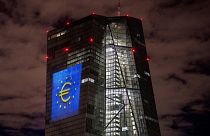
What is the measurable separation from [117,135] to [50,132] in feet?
106

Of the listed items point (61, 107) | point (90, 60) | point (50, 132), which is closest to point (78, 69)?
point (90, 60)

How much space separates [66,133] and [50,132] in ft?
41.8

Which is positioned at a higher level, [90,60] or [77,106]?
[90,60]

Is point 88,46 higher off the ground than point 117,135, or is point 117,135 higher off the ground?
point 88,46

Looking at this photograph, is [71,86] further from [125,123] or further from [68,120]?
[125,123]

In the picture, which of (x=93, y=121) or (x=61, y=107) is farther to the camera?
(x=61, y=107)

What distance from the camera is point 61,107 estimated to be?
199250 mm

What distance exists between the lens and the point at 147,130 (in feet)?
650

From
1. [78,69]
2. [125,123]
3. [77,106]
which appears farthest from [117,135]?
[78,69]

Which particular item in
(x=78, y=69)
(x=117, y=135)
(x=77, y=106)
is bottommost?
(x=117, y=135)

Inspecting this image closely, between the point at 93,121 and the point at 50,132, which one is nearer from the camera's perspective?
the point at 93,121

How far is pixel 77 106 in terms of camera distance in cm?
19038

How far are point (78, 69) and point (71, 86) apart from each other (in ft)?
29.0

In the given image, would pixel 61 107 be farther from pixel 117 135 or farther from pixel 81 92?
pixel 117 135
